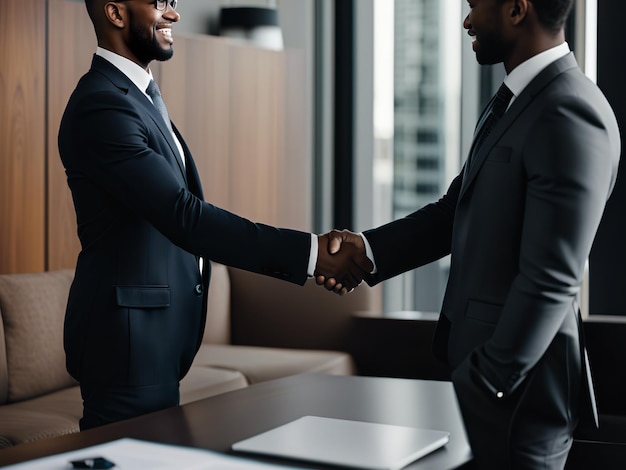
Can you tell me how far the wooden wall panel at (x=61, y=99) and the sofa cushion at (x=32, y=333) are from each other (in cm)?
30

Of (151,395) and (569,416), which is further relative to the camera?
(151,395)

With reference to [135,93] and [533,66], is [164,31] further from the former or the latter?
[533,66]

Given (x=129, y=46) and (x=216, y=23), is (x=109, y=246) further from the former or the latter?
(x=216, y=23)

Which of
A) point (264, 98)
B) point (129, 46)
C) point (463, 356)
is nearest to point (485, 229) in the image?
point (463, 356)

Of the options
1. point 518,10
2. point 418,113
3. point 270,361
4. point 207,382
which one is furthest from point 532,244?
point 418,113

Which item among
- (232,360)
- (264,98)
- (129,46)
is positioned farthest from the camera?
(264,98)

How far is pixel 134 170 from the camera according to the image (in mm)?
2002

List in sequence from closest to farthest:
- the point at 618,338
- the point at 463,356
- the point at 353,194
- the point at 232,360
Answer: the point at 463,356
the point at 618,338
the point at 232,360
the point at 353,194

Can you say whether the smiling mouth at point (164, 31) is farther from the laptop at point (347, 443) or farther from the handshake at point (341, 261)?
the laptop at point (347, 443)

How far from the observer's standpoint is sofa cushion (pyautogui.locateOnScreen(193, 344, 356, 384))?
3490mm

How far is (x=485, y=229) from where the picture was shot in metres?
1.43

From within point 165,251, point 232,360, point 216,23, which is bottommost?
point 232,360

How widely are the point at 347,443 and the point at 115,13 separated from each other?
119 cm

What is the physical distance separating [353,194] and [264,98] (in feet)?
2.80
